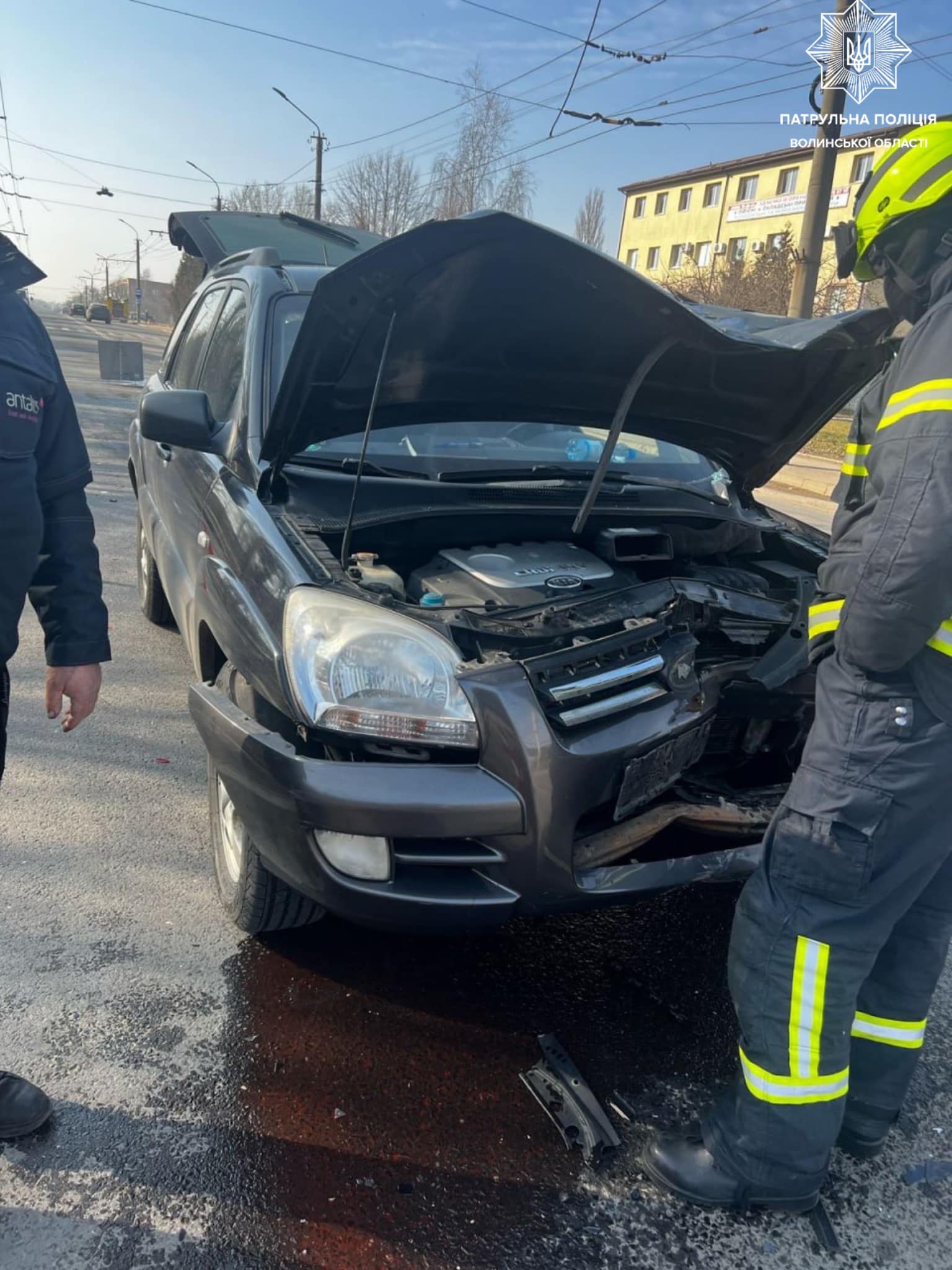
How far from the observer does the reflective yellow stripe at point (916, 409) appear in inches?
59.1

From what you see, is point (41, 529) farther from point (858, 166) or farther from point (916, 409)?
point (858, 166)

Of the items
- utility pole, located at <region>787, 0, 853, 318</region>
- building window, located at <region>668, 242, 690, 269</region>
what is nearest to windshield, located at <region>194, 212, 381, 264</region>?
utility pole, located at <region>787, 0, 853, 318</region>

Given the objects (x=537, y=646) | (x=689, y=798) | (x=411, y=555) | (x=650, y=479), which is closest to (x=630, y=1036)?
(x=689, y=798)

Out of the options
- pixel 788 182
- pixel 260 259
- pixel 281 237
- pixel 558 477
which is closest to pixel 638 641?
pixel 558 477

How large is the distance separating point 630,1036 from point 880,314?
2.18 meters

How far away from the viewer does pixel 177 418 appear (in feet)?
8.79

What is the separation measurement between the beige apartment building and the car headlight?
3475cm

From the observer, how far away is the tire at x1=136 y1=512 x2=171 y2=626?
474cm

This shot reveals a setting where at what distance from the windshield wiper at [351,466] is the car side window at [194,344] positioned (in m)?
1.34

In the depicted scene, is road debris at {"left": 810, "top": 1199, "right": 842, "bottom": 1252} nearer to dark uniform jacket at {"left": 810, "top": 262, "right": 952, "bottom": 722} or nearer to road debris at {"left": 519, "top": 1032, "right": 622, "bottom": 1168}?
road debris at {"left": 519, "top": 1032, "right": 622, "bottom": 1168}

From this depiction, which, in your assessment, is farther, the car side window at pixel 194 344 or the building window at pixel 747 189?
the building window at pixel 747 189

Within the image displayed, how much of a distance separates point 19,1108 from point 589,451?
2695mm

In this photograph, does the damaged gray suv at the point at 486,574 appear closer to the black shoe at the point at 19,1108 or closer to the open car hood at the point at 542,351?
the open car hood at the point at 542,351

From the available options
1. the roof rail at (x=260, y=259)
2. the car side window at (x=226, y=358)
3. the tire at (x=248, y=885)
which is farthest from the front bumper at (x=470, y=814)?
the roof rail at (x=260, y=259)
